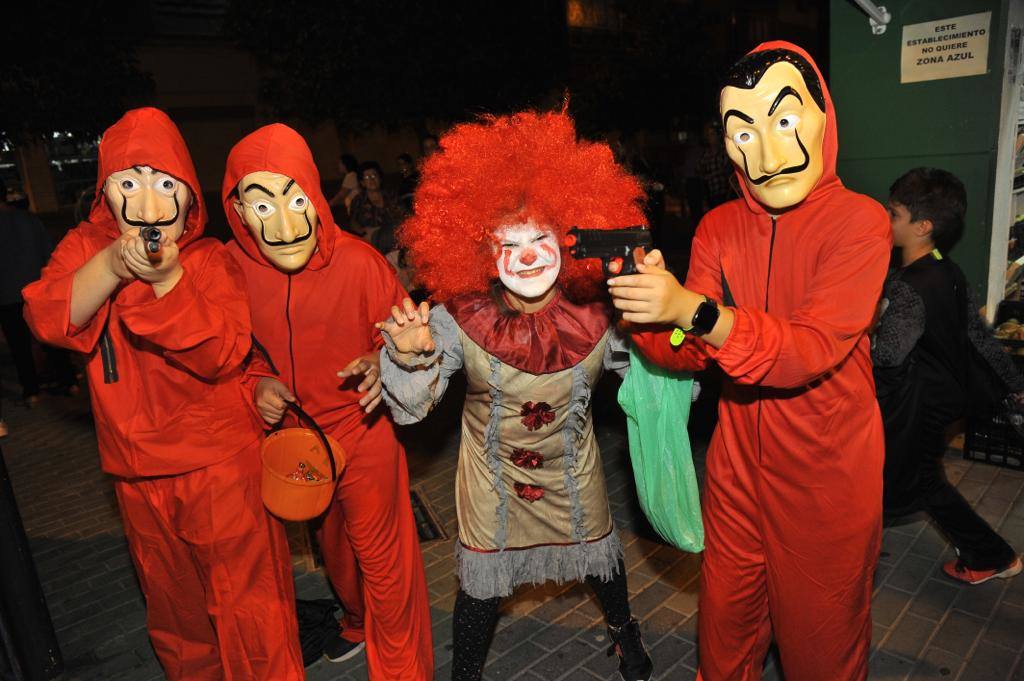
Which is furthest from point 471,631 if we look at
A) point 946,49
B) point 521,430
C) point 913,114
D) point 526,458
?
point 946,49

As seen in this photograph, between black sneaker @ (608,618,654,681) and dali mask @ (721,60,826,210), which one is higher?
dali mask @ (721,60,826,210)

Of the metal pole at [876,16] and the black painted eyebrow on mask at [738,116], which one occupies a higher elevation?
the metal pole at [876,16]

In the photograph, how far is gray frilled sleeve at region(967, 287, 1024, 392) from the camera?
3.39 m

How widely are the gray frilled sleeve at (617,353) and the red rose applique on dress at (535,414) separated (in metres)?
0.28

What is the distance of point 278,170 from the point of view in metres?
2.74

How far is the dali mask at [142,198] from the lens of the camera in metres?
2.62

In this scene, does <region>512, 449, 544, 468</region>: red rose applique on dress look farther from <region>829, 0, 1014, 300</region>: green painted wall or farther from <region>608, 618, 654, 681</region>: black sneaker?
<region>829, 0, 1014, 300</region>: green painted wall

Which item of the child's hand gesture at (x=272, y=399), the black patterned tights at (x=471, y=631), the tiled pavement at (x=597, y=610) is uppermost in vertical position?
the child's hand gesture at (x=272, y=399)

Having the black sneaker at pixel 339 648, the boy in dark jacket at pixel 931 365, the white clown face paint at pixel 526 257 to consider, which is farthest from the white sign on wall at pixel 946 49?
the black sneaker at pixel 339 648

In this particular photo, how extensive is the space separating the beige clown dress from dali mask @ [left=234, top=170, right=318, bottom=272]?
0.58m

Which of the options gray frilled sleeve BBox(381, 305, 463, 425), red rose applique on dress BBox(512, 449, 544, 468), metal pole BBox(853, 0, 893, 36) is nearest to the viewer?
gray frilled sleeve BBox(381, 305, 463, 425)

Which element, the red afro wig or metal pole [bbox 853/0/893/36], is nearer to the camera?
the red afro wig

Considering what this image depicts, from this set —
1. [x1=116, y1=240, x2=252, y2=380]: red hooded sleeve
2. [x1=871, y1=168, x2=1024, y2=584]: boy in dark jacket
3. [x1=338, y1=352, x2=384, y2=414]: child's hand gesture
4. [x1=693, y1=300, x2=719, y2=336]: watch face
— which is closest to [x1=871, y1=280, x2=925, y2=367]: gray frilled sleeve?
[x1=871, y1=168, x2=1024, y2=584]: boy in dark jacket

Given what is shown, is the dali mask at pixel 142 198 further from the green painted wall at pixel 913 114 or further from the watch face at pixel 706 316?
the green painted wall at pixel 913 114
